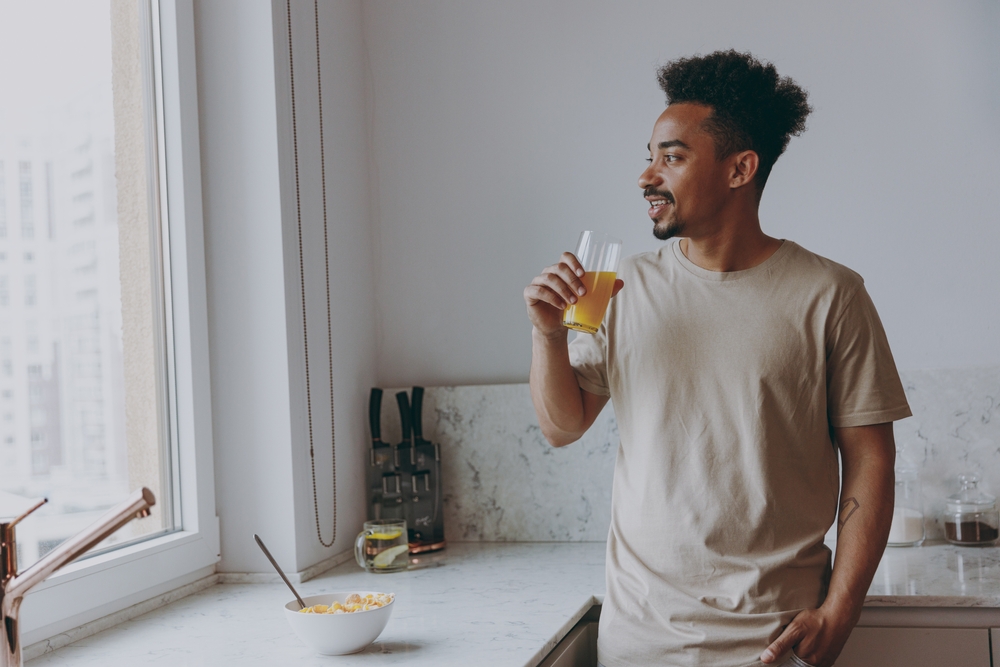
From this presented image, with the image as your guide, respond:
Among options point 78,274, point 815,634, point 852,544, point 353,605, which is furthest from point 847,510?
point 78,274

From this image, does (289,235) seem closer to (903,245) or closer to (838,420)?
(838,420)

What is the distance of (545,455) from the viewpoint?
82.2 inches

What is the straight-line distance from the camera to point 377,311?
88.4 inches

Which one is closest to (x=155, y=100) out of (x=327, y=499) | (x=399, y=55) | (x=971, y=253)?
(x=399, y=55)

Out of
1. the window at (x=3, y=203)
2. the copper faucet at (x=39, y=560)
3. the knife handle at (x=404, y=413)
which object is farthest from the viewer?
the knife handle at (x=404, y=413)

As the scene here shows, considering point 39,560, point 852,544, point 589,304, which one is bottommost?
point 852,544

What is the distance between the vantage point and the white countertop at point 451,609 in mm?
1296

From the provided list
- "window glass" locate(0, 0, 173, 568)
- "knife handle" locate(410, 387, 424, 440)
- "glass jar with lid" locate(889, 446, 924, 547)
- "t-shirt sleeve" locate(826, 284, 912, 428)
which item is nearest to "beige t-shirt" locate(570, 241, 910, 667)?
"t-shirt sleeve" locate(826, 284, 912, 428)

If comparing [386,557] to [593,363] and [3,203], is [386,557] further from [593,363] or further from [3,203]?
[3,203]

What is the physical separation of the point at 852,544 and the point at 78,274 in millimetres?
1319

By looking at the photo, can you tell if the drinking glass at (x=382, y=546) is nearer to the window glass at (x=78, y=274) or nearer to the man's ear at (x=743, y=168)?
the window glass at (x=78, y=274)

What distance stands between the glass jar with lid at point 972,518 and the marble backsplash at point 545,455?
5 centimetres

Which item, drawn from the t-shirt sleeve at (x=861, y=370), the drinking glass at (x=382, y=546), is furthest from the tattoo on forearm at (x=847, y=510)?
the drinking glass at (x=382, y=546)

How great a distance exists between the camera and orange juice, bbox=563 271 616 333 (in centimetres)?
125
